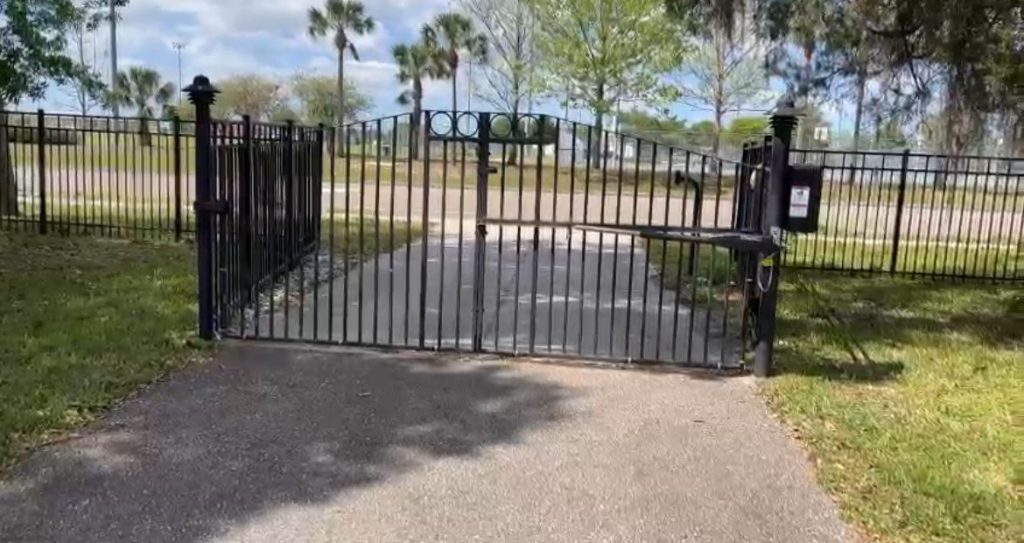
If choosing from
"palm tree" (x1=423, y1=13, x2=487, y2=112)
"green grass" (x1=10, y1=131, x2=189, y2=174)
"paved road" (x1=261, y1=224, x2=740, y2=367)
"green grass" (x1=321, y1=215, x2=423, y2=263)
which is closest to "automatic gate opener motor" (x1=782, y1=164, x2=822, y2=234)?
"paved road" (x1=261, y1=224, x2=740, y2=367)

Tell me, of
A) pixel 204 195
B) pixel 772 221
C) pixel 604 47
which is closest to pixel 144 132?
pixel 204 195

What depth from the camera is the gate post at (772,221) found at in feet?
17.3

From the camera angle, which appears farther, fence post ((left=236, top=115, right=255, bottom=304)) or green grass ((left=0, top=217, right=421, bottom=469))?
fence post ((left=236, top=115, right=255, bottom=304))

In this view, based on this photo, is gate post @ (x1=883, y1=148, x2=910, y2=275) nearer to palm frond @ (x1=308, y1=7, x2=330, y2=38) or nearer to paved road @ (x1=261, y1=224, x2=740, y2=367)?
paved road @ (x1=261, y1=224, x2=740, y2=367)

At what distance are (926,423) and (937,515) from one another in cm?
131

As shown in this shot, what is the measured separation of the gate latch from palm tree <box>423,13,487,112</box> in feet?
119

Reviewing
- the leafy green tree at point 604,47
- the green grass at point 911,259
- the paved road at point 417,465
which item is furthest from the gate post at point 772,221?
the leafy green tree at point 604,47

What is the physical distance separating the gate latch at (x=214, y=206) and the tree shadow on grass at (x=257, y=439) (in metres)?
0.96

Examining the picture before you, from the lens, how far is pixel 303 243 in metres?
8.47

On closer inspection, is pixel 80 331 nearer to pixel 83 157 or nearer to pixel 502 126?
pixel 502 126

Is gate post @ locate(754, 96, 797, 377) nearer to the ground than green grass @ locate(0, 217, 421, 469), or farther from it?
farther from it

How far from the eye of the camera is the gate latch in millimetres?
5629

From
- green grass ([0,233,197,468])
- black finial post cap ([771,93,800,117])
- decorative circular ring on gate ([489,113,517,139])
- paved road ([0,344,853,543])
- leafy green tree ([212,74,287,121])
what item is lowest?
paved road ([0,344,853,543])

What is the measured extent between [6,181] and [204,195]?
8.74 m
